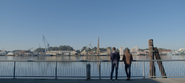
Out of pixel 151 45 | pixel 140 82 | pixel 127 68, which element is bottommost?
pixel 140 82

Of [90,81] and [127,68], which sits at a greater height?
[127,68]

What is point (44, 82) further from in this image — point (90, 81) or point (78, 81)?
point (90, 81)

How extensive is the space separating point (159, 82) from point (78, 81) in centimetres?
431

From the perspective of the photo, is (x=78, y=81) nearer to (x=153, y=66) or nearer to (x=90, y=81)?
(x=90, y=81)

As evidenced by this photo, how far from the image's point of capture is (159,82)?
23.9ft

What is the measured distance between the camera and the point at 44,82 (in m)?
7.47

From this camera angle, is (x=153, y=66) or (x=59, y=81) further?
(x=153, y=66)

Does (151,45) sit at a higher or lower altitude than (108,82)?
higher

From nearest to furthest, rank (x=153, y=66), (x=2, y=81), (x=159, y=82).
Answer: (x=159, y=82)
(x=2, y=81)
(x=153, y=66)

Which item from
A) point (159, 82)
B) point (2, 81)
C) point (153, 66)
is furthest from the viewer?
point (153, 66)

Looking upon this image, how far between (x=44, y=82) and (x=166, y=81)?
6.58 meters

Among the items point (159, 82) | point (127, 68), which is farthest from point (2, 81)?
point (159, 82)

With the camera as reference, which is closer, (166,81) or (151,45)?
(166,81)

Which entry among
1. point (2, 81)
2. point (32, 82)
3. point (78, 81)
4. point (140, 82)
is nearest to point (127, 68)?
point (140, 82)
